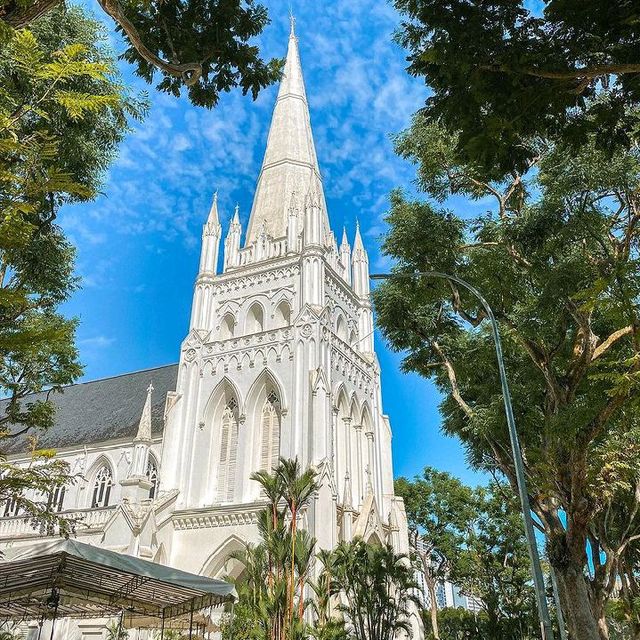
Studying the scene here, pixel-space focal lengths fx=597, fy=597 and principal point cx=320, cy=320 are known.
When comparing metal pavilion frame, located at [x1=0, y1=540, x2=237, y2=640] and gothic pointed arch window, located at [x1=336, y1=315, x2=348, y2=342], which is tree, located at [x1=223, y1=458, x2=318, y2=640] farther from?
gothic pointed arch window, located at [x1=336, y1=315, x2=348, y2=342]

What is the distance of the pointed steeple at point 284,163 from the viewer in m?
36.8

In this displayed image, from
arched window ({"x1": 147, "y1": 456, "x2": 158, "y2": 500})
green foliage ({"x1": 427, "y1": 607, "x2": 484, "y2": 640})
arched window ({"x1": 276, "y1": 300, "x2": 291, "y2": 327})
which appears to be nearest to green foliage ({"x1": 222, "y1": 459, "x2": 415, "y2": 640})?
green foliage ({"x1": 427, "y1": 607, "x2": 484, "y2": 640})

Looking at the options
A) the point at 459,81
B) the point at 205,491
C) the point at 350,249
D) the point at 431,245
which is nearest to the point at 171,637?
the point at 205,491

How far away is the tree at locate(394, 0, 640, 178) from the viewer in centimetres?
655

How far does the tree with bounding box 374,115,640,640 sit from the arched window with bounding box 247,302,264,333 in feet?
46.5

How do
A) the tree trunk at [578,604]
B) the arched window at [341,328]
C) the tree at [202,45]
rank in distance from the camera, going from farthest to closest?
the arched window at [341,328] → the tree trunk at [578,604] → the tree at [202,45]

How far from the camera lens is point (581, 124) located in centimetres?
751

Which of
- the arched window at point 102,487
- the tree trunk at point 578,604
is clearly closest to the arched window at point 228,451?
the arched window at point 102,487

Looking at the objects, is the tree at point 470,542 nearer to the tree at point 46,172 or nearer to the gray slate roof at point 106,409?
the gray slate roof at point 106,409

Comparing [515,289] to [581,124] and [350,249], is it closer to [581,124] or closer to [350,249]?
[581,124]

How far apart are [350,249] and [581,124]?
102ft

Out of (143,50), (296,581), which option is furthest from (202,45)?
(296,581)

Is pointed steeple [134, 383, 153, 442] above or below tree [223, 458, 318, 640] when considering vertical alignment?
Result: above

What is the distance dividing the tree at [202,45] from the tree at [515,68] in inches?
98.1
